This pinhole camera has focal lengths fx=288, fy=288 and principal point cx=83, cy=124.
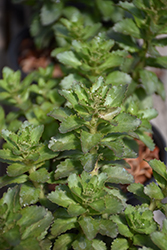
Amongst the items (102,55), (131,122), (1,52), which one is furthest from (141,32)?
(1,52)

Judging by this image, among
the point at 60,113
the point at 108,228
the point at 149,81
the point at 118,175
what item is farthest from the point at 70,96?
the point at 149,81

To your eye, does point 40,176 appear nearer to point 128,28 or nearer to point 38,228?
point 38,228

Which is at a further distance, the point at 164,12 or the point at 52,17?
the point at 52,17

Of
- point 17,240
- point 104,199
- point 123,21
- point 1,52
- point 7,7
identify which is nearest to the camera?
point 17,240

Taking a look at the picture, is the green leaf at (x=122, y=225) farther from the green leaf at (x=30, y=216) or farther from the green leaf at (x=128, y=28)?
the green leaf at (x=128, y=28)

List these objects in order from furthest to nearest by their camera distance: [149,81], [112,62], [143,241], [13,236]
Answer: [149,81] < [112,62] < [143,241] < [13,236]

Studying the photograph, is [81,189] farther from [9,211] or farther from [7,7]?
[7,7]

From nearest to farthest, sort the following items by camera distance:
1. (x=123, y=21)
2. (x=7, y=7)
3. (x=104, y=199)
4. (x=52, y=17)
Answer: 1. (x=104, y=199)
2. (x=123, y=21)
3. (x=52, y=17)
4. (x=7, y=7)

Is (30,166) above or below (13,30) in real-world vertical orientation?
above
